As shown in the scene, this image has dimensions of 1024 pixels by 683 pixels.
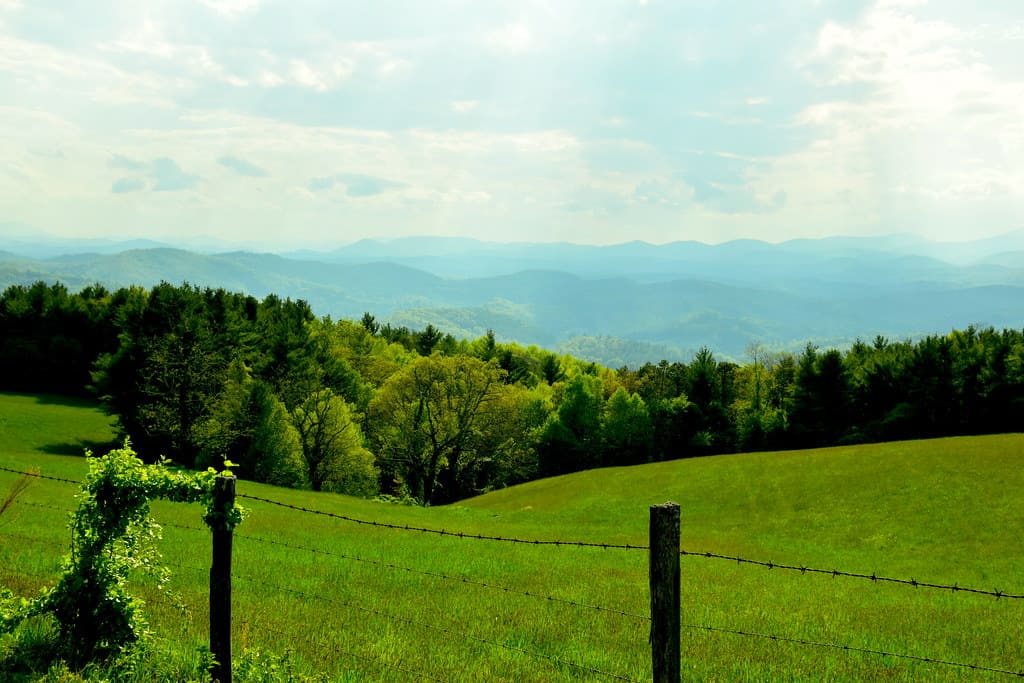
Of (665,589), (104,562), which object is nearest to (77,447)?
(104,562)

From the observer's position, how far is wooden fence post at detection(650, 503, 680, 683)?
259 inches

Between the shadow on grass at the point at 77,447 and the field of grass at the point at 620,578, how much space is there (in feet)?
71.6

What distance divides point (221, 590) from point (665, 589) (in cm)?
534

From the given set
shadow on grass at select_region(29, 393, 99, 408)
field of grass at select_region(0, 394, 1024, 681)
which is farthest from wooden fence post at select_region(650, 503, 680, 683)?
shadow on grass at select_region(29, 393, 99, 408)

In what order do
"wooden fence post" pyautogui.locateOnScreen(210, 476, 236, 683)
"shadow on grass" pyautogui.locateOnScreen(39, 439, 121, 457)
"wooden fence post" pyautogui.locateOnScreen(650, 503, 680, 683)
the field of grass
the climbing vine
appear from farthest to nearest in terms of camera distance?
"shadow on grass" pyautogui.locateOnScreen(39, 439, 121, 457), the field of grass, the climbing vine, "wooden fence post" pyautogui.locateOnScreen(210, 476, 236, 683), "wooden fence post" pyautogui.locateOnScreen(650, 503, 680, 683)

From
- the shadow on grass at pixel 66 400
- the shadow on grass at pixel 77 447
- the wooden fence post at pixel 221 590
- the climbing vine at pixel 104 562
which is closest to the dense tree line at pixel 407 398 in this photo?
the shadow on grass at pixel 66 400

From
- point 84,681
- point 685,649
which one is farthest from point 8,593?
point 685,649

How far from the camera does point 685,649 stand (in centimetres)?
1229

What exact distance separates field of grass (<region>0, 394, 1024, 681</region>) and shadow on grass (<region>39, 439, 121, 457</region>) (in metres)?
21.8

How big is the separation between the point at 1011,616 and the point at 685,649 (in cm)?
1210

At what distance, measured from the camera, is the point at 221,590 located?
26.9 feet

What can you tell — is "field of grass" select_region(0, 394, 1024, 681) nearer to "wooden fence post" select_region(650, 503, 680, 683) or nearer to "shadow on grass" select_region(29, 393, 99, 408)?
"wooden fence post" select_region(650, 503, 680, 683)

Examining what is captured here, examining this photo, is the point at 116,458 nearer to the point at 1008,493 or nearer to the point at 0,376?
the point at 1008,493

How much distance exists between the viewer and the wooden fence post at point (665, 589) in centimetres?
657
